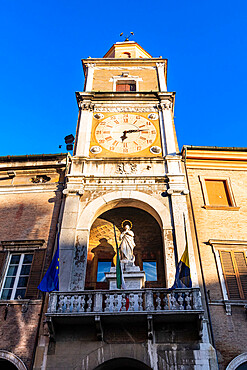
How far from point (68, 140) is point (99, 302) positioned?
9.71 metres

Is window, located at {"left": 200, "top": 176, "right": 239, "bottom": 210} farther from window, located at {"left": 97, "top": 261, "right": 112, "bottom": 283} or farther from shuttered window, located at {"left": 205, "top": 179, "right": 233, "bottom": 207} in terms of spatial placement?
window, located at {"left": 97, "top": 261, "right": 112, "bottom": 283}

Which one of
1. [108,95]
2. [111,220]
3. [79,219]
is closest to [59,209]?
[79,219]

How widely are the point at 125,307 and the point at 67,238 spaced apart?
4029 millimetres

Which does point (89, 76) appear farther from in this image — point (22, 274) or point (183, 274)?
point (183, 274)

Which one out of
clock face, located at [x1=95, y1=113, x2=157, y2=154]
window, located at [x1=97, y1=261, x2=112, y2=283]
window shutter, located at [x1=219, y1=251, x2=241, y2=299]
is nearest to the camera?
window shutter, located at [x1=219, y1=251, x2=241, y2=299]

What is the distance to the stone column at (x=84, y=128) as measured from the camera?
18797 mm

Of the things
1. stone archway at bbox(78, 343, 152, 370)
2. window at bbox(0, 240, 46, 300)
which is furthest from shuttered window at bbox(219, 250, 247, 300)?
window at bbox(0, 240, 46, 300)

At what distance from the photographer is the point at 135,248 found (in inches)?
715

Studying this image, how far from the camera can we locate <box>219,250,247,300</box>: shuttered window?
45.8ft

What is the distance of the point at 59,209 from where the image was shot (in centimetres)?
1661

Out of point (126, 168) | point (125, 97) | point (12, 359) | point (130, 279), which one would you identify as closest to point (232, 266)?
point (130, 279)

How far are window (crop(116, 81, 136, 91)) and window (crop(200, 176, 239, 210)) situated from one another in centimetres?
875

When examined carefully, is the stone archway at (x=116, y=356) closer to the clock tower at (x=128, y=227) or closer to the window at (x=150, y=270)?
the clock tower at (x=128, y=227)

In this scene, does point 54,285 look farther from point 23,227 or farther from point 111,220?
point 111,220
